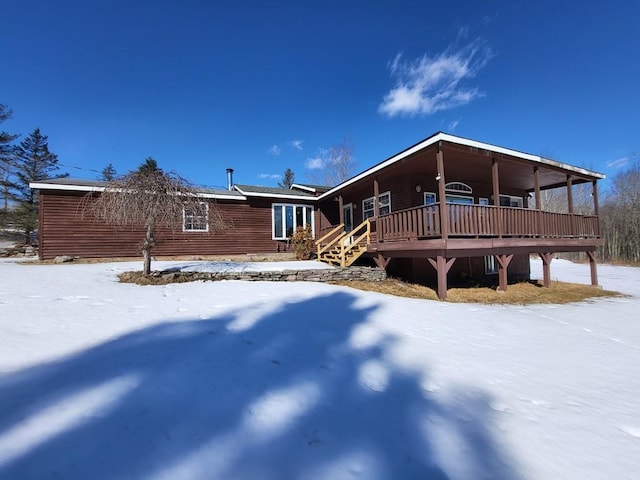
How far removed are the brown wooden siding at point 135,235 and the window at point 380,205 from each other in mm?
2909

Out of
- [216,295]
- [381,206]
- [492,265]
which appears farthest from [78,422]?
[492,265]

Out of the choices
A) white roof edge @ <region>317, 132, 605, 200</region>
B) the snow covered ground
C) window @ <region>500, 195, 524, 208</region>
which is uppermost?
white roof edge @ <region>317, 132, 605, 200</region>

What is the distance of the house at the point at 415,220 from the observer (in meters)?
8.95

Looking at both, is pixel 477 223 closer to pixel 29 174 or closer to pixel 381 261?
pixel 381 261

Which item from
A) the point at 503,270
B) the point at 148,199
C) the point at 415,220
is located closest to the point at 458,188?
the point at 503,270

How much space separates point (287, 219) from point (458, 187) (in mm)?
8177

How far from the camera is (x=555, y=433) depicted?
246 centimetres

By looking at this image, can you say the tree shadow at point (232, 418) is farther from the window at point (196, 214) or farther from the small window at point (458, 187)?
the small window at point (458, 187)

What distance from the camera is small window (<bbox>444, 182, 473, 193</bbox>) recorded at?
1312 cm

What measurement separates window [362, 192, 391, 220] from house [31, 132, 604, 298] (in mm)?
47

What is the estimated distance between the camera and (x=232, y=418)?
2.25 meters

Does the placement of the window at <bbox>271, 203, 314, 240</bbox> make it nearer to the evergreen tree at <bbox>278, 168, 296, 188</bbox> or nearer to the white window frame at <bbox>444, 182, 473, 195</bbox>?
the white window frame at <bbox>444, 182, 473, 195</bbox>

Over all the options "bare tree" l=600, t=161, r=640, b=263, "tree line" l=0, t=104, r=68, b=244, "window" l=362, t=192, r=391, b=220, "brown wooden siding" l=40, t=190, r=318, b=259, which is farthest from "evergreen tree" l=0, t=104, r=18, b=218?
"bare tree" l=600, t=161, r=640, b=263

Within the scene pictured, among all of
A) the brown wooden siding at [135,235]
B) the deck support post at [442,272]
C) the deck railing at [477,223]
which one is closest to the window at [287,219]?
the brown wooden siding at [135,235]
